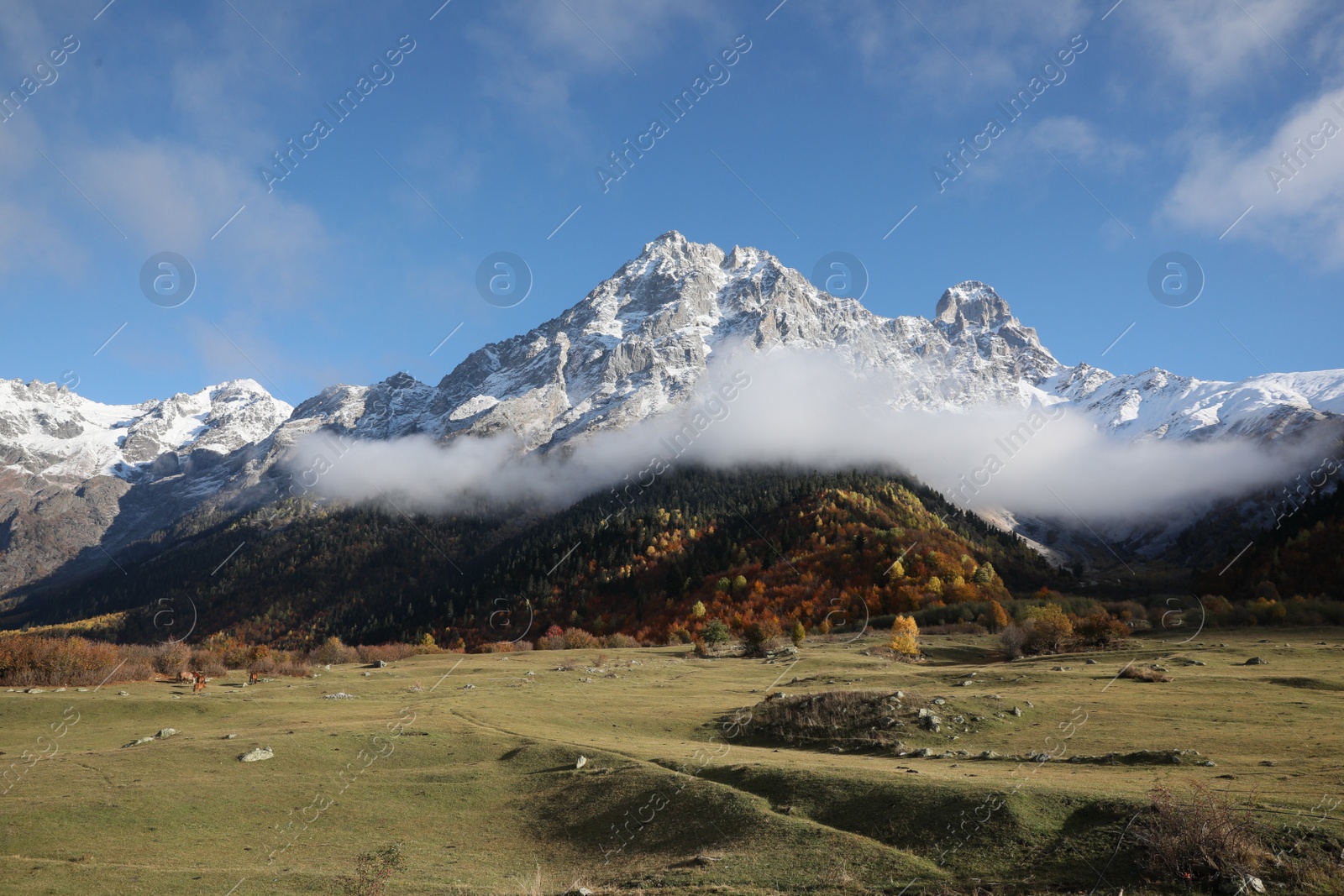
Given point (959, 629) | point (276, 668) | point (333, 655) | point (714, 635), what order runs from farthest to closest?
1. point (959, 629)
2. point (714, 635)
3. point (333, 655)
4. point (276, 668)

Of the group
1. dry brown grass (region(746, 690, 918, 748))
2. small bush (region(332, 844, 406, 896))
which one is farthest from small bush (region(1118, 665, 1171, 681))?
small bush (region(332, 844, 406, 896))

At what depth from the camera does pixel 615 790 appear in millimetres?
23500

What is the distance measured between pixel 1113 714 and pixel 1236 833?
20.7m

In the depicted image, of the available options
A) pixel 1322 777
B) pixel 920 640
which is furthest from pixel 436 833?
pixel 920 640

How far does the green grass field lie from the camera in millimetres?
16812

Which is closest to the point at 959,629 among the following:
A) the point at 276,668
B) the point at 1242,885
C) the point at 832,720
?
the point at 832,720

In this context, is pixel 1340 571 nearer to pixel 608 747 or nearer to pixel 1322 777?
pixel 1322 777

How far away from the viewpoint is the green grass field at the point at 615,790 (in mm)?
16812

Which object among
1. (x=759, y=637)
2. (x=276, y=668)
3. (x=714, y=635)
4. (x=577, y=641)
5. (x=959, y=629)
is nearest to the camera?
(x=276, y=668)

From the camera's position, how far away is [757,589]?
146m

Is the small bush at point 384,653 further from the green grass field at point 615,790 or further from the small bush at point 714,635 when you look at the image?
the green grass field at point 615,790

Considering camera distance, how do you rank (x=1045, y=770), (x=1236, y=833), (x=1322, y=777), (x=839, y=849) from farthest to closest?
(x=1045, y=770) → (x=1322, y=777) → (x=839, y=849) → (x=1236, y=833)

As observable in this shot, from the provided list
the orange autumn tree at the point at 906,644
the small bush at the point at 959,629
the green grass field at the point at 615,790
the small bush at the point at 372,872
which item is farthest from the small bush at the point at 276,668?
the small bush at the point at 959,629

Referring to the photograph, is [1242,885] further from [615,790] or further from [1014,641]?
[1014,641]
